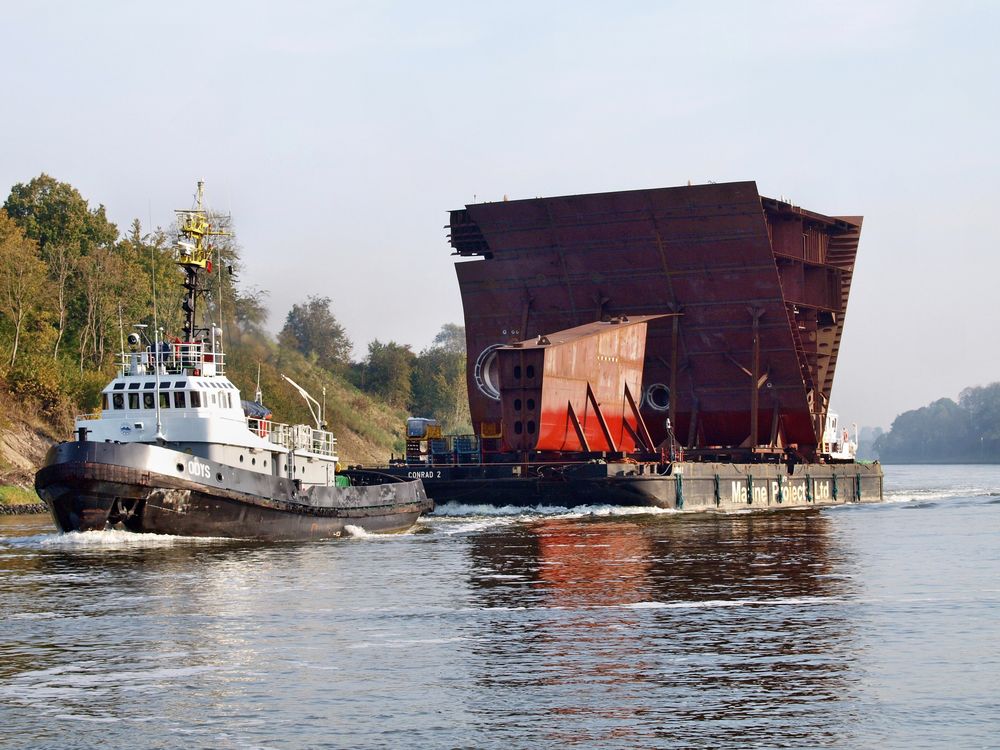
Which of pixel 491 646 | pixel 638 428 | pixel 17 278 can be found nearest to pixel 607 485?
pixel 638 428

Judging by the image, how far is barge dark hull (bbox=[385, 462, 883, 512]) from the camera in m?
56.4

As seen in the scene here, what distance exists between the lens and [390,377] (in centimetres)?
12975

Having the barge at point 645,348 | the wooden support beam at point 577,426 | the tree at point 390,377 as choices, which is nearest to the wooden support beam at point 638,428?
the barge at point 645,348

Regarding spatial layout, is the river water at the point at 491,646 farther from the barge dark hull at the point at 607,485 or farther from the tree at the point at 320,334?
the tree at the point at 320,334

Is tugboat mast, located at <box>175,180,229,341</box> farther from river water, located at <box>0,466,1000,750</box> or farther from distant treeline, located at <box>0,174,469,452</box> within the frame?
distant treeline, located at <box>0,174,469,452</box>

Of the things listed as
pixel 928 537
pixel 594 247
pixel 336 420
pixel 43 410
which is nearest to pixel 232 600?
pixel 928 537

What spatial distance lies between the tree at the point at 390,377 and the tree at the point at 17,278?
55.4 metres

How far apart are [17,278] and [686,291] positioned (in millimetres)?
36144

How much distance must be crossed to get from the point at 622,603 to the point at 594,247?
3736cm

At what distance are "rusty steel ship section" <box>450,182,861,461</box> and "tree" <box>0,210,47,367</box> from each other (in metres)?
23.8

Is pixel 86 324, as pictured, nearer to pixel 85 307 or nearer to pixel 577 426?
pixel 85 307

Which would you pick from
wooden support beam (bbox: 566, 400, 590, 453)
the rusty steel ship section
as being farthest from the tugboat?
the rusty steel ship section

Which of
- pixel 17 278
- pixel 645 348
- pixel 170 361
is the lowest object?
pixel 170 361

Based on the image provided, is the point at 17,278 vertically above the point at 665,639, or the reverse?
the point at 17,278
